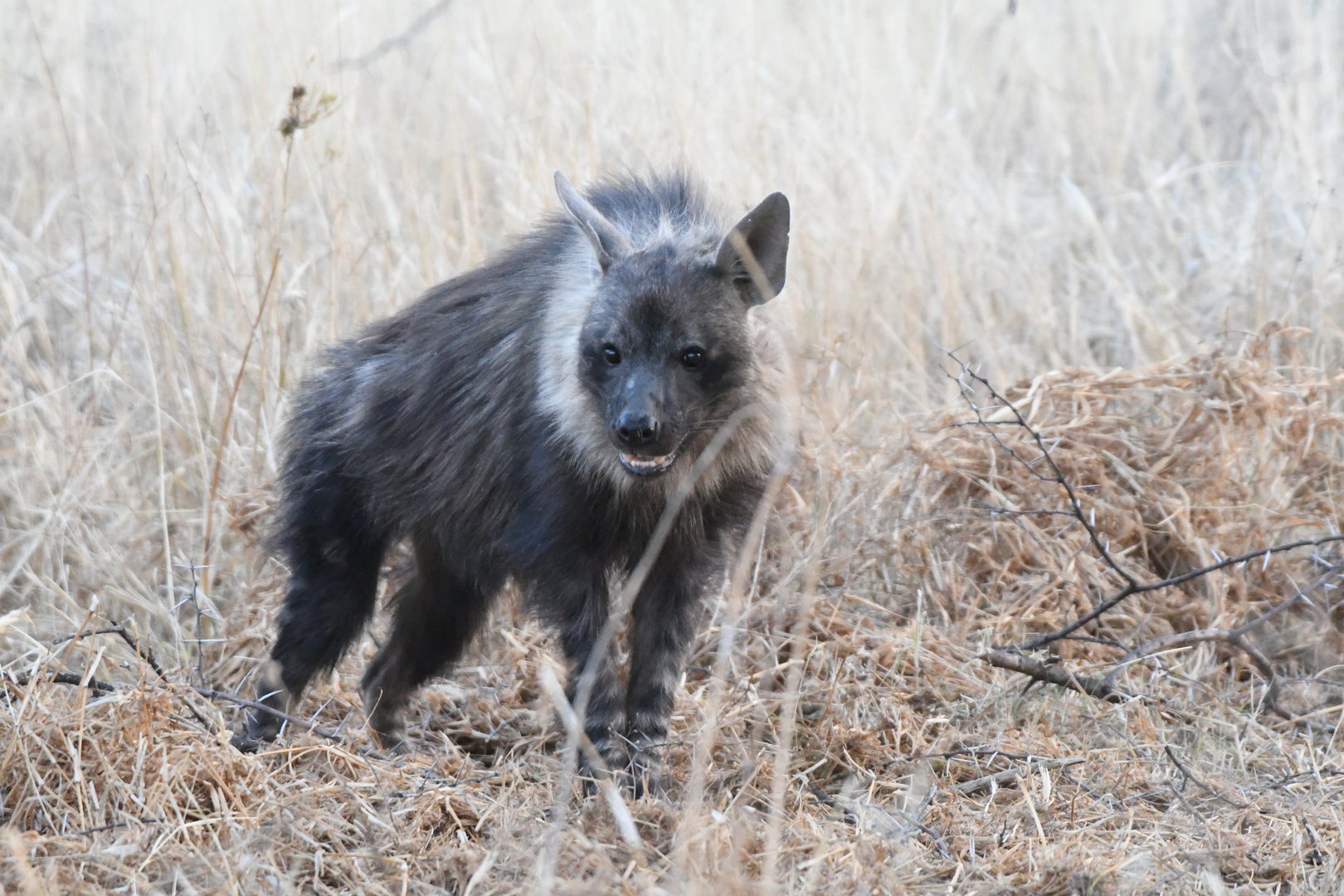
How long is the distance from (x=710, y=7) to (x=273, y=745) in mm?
4953

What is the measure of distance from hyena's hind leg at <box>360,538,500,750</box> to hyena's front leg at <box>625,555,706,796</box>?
76 cm

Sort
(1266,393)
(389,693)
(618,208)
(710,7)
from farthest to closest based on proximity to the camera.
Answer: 1. (710,7)
2. (1266,393)
3. (389,693)
4. (618,208)

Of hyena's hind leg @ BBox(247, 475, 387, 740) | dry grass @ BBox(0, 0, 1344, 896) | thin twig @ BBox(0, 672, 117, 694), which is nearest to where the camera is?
dry grass @ BBox(0, 0, 1344, 896)

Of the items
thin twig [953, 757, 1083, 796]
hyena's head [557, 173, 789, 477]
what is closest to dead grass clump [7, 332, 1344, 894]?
thin twig [953, 757, 1083, 796]

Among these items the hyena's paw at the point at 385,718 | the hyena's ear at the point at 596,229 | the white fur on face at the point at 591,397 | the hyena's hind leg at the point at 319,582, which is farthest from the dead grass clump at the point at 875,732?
the hyena's ear at the point at 596,229

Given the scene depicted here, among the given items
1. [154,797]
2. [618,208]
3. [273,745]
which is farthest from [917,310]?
[154,797]

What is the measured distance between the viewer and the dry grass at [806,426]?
309 cm

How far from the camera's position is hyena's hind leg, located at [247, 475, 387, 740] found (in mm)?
4324

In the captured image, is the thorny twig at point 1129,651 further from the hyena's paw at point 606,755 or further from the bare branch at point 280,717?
the bare branch at point 280,717

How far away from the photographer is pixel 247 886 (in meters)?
2.76

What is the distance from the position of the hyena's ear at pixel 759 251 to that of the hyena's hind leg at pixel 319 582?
1.49 m

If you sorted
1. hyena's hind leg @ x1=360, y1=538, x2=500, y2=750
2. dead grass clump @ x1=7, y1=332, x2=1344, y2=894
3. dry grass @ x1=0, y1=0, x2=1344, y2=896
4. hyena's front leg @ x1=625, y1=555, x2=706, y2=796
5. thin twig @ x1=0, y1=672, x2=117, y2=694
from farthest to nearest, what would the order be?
hyena's hind leg @ x1=360, y1=538, x2=500, y2=750 < hyena's front leg @ x1=625, y1=555, x2=706, y2=796 < thin twig @ x1=0, y1=672, x2=117, y2=694 < dry grass @ x1=0, y1=0, x2=1344, y2=896 < dead grass clump @ x1=7, y1=332, x2=1344, y2=894

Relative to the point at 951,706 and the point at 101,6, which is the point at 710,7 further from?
the point at 951,706

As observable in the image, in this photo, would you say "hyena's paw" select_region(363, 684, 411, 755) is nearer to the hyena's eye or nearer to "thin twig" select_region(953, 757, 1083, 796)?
the hyena's eye
